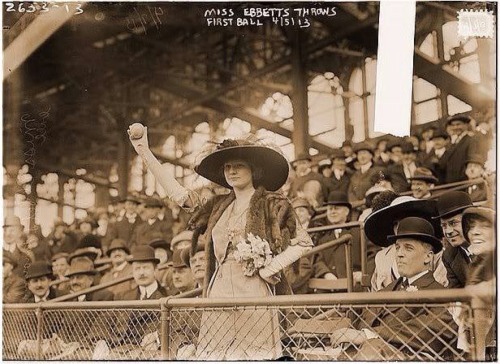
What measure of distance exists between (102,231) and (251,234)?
2.51 feet

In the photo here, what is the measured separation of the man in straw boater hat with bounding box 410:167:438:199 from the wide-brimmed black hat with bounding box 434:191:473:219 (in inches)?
2.9

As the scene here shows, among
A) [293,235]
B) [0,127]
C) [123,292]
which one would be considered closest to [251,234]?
[293,235]

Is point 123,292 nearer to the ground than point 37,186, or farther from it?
nearer to the ground

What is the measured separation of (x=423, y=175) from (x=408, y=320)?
0.68 m

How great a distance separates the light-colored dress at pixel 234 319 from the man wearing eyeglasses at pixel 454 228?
839 millimetres

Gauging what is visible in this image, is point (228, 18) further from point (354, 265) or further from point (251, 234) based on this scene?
point (354, 265)

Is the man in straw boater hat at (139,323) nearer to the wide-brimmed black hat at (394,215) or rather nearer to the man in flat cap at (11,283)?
the man in flat cap at (11,283)

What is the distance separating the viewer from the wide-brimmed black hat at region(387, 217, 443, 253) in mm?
3305

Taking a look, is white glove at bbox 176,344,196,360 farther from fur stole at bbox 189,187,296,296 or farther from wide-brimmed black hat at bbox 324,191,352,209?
wide-brimmed black hat at bbox 324,191,352,209

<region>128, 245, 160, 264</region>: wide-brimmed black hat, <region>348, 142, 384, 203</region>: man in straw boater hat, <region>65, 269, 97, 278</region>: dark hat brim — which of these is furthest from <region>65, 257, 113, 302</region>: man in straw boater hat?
<region>348, 142, 384, 203</region>: man in straw boater hat

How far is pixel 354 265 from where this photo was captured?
341 centimetres

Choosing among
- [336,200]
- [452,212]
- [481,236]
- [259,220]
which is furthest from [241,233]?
[481,236]

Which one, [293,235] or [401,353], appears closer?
[401,353]

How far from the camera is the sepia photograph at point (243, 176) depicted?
11.0ft
